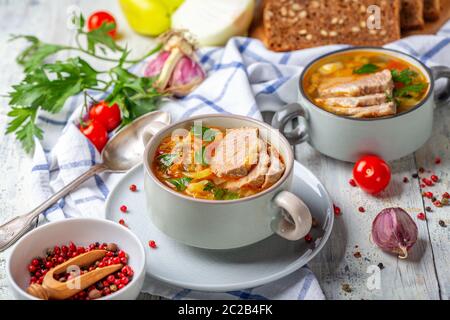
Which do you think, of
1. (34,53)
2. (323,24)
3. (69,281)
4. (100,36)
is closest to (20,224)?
(69,281)

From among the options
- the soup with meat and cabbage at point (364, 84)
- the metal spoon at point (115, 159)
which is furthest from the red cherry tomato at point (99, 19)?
the soup with meat and cabbage at point (364, 84)

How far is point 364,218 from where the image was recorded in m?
2.95

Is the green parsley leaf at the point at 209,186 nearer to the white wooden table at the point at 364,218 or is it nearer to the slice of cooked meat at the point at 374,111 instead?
the white wooden table at the point at 364,218

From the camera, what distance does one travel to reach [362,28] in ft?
13.2

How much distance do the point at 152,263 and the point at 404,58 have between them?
5.49 feet

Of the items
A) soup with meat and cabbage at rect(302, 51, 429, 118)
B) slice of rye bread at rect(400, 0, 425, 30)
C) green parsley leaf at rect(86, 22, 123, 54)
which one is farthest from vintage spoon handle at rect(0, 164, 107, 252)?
slice of rye bread at rect(400, 0, 425, 30)

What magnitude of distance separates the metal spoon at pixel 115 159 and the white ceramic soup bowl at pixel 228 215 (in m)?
0.41

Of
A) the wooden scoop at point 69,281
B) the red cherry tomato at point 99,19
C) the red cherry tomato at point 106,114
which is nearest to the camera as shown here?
the wooden scoop at point 69,281

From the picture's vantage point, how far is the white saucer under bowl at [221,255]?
2.49 meters

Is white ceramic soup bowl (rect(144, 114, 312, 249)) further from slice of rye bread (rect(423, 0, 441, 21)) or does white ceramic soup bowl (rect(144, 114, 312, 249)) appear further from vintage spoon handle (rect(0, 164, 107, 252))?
slice of rye bread (rect(423, 0, 441, 21))

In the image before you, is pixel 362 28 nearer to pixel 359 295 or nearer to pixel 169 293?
pixel 359 295

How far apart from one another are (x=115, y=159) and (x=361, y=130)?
1159 millimetres

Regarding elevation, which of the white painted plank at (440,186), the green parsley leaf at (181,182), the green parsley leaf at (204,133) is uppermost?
the green parsley leaf at (204,133)

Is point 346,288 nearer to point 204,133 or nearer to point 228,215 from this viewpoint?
point 228,215
